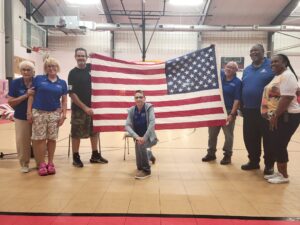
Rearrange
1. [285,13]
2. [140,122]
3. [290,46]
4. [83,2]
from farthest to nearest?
[290,46]
[285,13]
[83,2]
[140,122]

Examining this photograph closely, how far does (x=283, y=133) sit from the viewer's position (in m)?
3.79

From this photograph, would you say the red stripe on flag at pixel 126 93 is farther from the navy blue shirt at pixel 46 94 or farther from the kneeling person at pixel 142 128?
the navy blue shirt at pixel 46 94

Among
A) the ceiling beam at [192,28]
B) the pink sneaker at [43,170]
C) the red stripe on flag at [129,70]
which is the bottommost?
the pink sneaker at [43,170]

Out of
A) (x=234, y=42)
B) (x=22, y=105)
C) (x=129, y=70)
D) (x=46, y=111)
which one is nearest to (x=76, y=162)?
(x=46, y=111)

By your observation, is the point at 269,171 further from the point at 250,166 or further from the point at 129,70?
the point at 129,70

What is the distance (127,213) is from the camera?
2.82m

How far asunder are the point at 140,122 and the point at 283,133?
1702 millimetres

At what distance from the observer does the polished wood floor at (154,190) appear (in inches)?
117

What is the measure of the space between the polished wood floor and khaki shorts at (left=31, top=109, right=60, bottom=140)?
50cm

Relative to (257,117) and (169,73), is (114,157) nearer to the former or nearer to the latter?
(169,73)

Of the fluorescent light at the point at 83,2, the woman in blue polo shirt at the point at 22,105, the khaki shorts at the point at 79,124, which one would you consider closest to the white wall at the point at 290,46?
the fluorescent light at the point at 83,2

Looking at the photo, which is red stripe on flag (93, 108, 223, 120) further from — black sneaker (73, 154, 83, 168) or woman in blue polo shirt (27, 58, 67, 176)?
black sneaker (73, 154, 83, 168)

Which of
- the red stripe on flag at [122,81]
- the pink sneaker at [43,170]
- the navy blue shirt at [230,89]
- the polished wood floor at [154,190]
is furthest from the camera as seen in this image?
the navy blue shirt at [230,89]

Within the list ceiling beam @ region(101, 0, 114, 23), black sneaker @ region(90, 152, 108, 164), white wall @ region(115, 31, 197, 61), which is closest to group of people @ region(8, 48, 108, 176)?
black sneaker @ region(90, 152, 108, 164)
